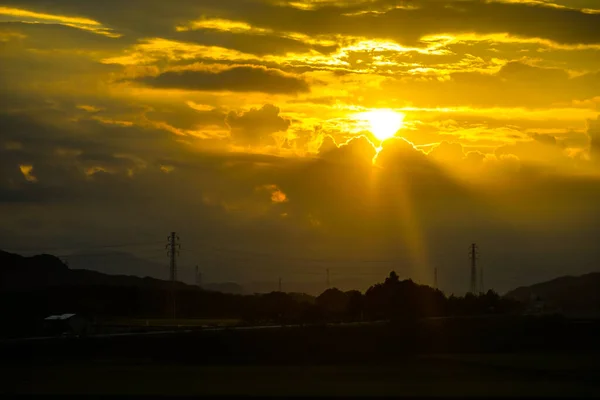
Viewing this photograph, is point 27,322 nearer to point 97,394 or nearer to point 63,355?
point 63,355

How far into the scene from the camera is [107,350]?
109 meters

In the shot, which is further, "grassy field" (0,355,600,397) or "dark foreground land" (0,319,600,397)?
"dark foreground land" (0,319,600,397)

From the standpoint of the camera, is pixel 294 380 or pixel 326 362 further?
pixel 326 362

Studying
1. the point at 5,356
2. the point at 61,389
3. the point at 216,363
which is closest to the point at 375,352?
the point at 216,363

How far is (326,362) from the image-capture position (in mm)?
101375

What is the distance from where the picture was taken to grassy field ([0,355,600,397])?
237 ft

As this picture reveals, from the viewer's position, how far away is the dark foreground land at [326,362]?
7494cm

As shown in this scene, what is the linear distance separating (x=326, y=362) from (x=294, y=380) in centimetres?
2128

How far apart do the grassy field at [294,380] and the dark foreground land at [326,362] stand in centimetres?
9

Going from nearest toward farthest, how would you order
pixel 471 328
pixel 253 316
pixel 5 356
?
pixel 5 356 → pixel 471 328 → pixel 253 316

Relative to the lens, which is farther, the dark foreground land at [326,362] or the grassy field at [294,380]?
the dark foreground land at [326,362]

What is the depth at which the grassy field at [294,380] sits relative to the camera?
237 ft

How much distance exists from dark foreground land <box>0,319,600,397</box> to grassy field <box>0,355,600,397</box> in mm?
86

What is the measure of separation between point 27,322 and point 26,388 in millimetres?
73281
